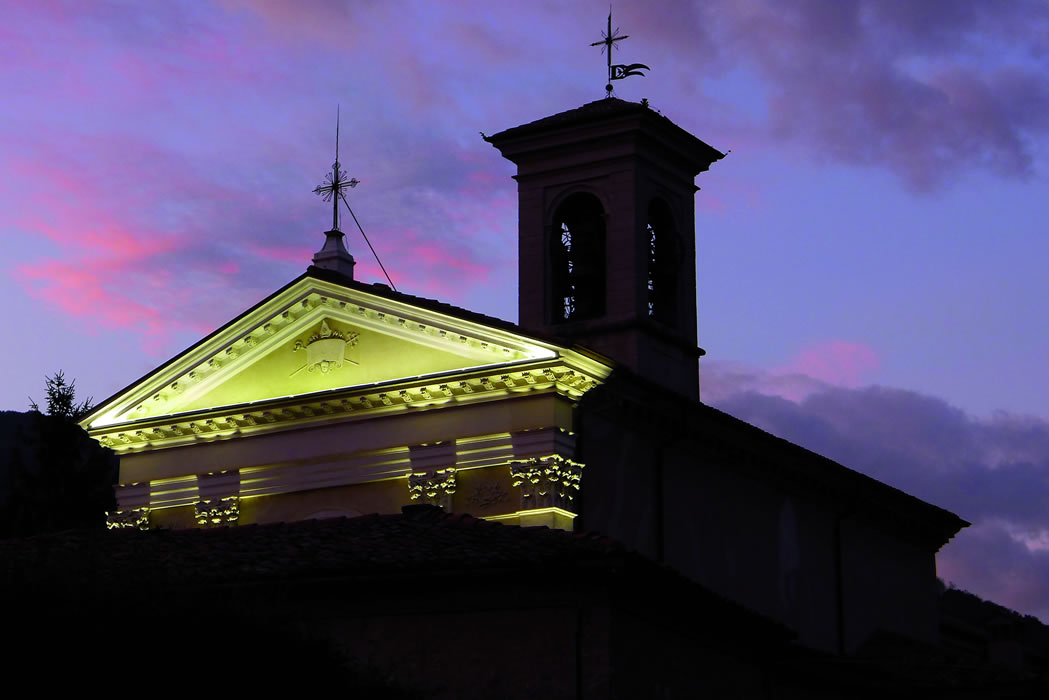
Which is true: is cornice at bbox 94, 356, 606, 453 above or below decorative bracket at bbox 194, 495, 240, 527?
above

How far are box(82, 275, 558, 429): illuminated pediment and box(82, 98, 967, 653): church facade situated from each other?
0.03 metres

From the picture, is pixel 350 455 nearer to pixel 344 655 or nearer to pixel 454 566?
pixel 454 566

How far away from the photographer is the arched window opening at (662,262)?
33.0m

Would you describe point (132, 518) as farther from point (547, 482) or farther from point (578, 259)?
point (578, 259)

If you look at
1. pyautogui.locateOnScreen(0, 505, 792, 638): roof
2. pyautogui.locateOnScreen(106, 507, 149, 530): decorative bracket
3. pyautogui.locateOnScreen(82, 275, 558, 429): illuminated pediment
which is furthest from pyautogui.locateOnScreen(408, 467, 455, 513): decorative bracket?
pyautogui.locateOnScreen(0, 505, 792, 638): roof

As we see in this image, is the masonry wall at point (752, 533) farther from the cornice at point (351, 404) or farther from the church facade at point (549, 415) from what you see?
the cornice at point (351, 404)

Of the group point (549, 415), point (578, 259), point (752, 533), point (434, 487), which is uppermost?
point (578, 259)

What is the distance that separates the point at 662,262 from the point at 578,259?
1644 millimetres

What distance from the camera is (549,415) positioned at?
88.3 feet

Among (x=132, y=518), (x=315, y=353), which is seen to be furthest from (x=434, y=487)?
(x=132, y=518)

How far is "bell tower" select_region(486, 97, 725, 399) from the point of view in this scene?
3192cm

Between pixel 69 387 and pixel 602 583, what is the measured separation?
122 ft

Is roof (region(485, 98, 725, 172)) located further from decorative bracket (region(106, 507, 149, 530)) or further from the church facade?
decorative bracket (region(106, 507, 149, 530))

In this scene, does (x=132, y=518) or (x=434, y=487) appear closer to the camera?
(x=434, y=487)
